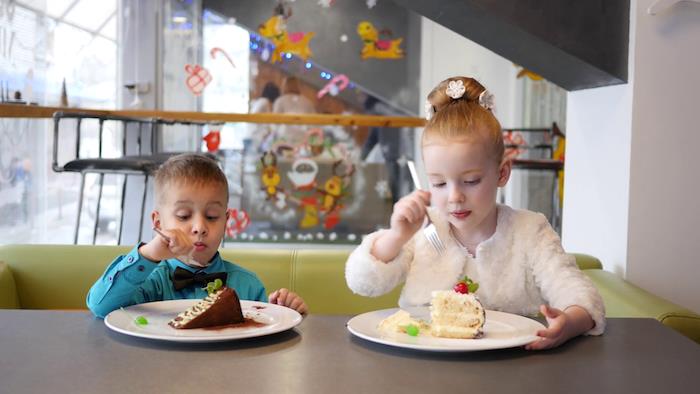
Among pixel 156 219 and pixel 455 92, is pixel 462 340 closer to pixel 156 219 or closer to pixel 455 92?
pixel 455 92

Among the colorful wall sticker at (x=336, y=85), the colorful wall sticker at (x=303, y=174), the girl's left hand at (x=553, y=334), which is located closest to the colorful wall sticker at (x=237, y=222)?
the colorful wall sticker at (x=303, y=174)

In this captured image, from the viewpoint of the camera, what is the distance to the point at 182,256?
5.68 feet

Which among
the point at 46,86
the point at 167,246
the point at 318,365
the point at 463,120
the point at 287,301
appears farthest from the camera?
the point at 46,86

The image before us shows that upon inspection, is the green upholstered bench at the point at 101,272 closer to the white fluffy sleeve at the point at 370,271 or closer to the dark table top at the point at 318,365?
the white fluffy sleeve at the point at 370,271

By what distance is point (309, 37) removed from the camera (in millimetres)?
6461

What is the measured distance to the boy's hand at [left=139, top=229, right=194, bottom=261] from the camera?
138 centimetres

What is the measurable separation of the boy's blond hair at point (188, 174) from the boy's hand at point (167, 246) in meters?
0.25

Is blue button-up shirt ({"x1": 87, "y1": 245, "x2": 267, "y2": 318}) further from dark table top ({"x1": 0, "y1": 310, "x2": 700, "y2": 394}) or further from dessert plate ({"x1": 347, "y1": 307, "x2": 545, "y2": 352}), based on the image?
dessert plate ({"x1": 347, "y1": 307, "x2": 545, "y2": 352})

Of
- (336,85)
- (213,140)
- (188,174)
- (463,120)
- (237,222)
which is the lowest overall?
(237,222)

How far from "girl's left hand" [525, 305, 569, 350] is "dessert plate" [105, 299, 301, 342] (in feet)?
1.11

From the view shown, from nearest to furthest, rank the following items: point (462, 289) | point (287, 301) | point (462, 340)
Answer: point (462, 340), point (462, 289), point (287, 301)

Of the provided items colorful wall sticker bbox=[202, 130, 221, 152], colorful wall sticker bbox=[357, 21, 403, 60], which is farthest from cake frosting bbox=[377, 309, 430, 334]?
colorful wall sticker bbox=[357, 21, 403, 60]

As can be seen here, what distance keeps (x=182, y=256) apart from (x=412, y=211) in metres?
0.63

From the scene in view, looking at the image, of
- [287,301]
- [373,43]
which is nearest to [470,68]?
[373,43]
